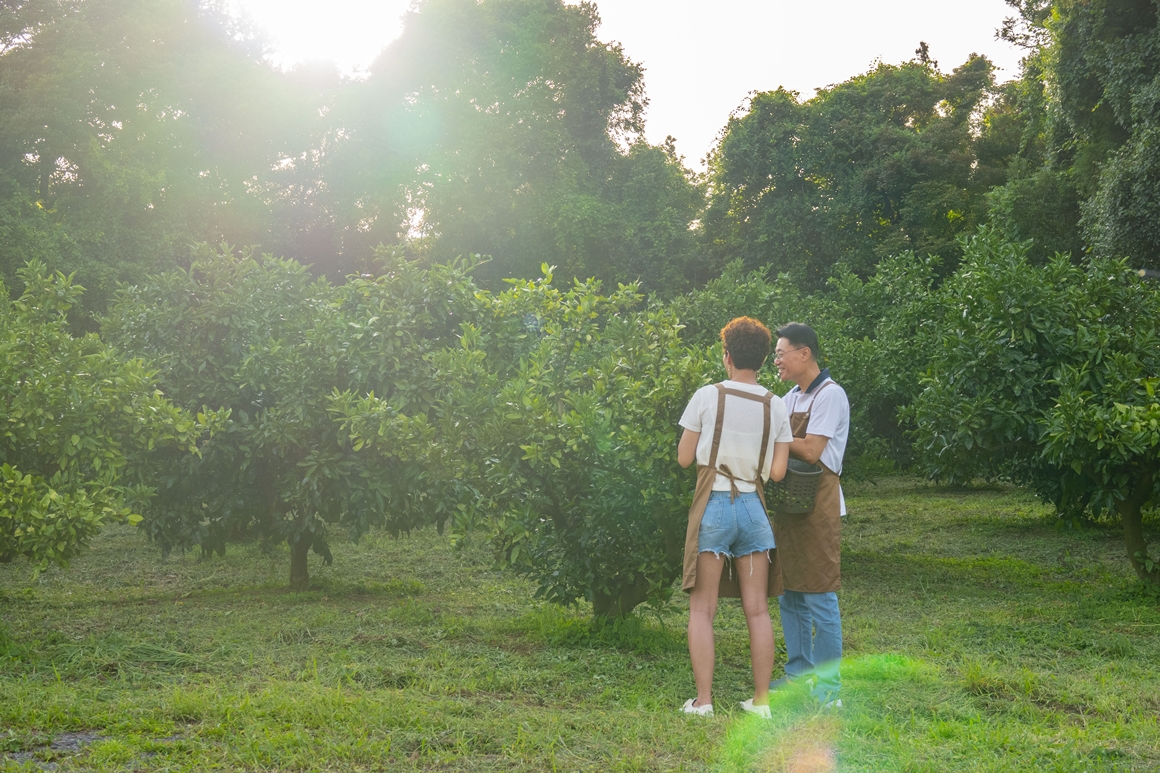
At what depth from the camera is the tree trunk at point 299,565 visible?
1148 centimetres

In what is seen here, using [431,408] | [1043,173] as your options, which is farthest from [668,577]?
[1043,173]

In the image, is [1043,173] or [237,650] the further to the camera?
[1043,173]

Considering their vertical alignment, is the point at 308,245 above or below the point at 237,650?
above

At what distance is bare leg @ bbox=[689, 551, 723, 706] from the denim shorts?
0.24 feet

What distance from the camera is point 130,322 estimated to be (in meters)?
10.9

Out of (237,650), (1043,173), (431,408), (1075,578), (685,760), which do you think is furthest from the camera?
(1043,173)

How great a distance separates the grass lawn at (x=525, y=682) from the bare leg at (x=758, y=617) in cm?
24

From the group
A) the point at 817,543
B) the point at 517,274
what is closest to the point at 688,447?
the point at 817,543

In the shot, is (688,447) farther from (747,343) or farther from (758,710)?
(758,710)

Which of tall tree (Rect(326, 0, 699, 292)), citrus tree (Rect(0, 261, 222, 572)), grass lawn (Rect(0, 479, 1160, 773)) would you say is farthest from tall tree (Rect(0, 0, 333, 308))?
citrus tree (Rect(0, 261, 222, 572))

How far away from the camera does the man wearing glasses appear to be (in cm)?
530

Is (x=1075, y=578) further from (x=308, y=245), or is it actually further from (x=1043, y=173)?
(x=308, y=245)

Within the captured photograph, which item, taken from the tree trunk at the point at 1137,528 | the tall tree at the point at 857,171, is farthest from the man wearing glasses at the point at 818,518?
the tall tree at the point at 857,171

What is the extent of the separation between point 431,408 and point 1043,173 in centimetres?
1533
